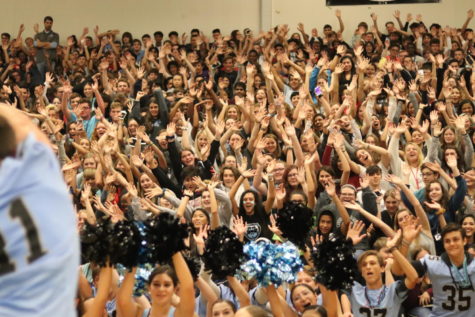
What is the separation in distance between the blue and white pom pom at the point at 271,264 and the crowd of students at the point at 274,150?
0.54ft

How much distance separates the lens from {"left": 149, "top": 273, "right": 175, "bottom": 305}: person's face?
440 cm

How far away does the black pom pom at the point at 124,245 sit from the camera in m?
3.98

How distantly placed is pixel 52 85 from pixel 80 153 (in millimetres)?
3488

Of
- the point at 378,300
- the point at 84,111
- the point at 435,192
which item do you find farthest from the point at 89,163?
the point at 378,300

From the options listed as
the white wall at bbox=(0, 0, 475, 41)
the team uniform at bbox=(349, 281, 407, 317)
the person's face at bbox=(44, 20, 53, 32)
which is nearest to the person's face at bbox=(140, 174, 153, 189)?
the team uniform at bbox=(349, 281, 407, 317)

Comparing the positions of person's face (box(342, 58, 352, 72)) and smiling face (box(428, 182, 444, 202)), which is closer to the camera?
smiling face (box(428, 182, 444, 202))

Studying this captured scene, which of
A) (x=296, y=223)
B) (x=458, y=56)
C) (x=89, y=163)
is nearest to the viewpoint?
(x=296, y=223)

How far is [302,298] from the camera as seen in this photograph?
4820 millimetres

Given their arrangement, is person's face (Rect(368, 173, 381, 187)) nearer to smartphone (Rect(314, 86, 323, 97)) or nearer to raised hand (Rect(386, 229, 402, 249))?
raised hand (Rect(386, 229, 402, 249))

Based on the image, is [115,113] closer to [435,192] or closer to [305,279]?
[435,192]

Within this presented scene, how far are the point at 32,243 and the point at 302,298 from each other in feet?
11.7

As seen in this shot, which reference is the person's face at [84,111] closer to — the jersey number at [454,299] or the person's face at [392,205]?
the person's face at [392,205]

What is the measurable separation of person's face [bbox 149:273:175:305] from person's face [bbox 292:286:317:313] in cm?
82

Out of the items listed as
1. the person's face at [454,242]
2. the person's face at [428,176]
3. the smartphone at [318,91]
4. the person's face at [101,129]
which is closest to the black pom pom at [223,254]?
the person's face at [454,242]
